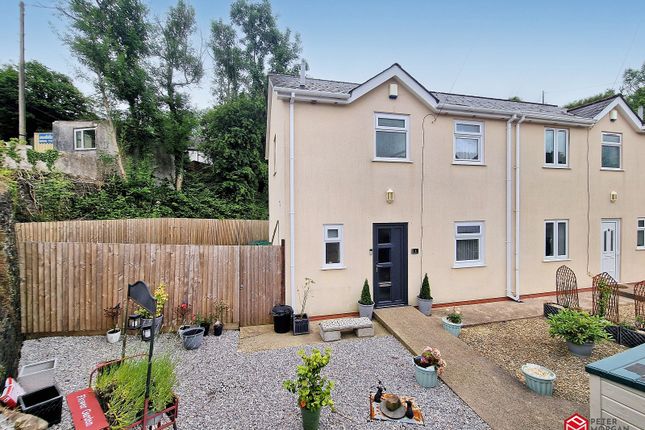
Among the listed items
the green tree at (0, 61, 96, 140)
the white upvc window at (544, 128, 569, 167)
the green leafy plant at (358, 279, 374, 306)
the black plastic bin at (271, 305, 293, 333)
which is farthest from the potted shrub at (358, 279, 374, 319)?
the green tree at (0, 61, 96, 140)

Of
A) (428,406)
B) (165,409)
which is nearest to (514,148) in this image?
(428,406)

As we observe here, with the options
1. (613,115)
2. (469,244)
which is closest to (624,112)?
(613,115)

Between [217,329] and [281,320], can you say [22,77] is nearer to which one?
[217,329]

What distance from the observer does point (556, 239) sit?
377 inches

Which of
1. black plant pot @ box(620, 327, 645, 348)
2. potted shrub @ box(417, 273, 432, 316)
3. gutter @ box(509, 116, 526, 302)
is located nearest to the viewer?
black plant pot @ box(620, 327, 645, 348)

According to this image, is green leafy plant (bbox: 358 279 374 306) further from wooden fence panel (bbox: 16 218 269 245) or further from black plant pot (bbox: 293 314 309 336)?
wooden fence panel (bbox: 16 218 269 245)

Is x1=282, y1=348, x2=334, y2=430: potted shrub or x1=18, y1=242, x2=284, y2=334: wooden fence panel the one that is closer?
x1=282, y1=348, x2=334, y2=430: potted shrub

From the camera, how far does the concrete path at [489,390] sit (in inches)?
144

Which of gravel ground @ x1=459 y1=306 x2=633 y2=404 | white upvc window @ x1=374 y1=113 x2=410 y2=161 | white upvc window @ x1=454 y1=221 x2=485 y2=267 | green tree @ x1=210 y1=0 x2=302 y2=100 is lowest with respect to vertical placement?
gravel ground @ x1=459 y1=306 x2=633 y2=404

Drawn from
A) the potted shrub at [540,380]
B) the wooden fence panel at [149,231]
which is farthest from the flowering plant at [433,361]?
the wooden fence panel at [149,231]

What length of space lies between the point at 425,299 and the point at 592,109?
32.4 feet

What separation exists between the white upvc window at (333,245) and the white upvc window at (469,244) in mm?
3798

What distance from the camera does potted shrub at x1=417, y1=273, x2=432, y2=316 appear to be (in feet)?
25.4

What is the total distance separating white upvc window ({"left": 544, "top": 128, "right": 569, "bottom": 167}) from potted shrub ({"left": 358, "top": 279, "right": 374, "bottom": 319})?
7740mm
